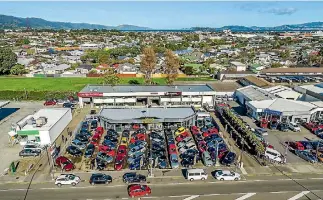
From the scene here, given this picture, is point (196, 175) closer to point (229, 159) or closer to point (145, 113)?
point (229, 159)

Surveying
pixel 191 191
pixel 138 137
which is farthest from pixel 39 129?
pixel 191 191

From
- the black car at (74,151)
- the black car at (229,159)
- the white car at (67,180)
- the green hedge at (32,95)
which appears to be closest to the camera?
the white car at (67,180)

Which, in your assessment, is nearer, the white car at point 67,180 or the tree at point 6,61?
the white car at point 67,180

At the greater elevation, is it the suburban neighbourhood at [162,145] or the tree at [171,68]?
the tree at [171,68]

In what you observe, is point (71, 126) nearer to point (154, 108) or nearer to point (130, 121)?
point (130, 121)

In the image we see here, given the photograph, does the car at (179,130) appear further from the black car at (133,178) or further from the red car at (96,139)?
the black car at (133,178)

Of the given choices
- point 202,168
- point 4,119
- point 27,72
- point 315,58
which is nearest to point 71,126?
point 4,119

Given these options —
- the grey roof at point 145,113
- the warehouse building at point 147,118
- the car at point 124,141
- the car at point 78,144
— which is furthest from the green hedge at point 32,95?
the car at point 124,141

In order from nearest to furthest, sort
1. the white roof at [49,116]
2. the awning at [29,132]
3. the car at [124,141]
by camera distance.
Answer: the awning at [29,132] < the car at [124,141] < the white roof at [49,116]
